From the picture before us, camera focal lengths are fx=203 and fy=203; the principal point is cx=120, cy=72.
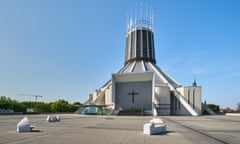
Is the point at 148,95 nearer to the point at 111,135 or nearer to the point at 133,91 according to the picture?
the point at 133,91

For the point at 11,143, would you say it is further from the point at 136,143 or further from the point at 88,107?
the point at 88,107

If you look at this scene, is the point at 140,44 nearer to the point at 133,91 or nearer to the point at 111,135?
the point at 133,91

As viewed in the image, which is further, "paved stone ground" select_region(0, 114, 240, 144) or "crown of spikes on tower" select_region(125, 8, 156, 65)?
"crown of spikes on tower" select_region(125, 8, 156, 65)

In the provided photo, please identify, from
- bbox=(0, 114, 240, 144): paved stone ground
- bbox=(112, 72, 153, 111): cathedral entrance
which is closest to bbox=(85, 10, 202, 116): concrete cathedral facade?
bbox=(112, 72, 153, 111): cathedral entrance

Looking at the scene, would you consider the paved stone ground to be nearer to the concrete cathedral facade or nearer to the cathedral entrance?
the concrete cathedral facade

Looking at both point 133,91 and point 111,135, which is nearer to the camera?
point 111,135

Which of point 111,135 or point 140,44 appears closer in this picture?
point 111,135

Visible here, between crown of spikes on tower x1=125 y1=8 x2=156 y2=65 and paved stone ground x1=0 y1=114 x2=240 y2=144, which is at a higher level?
crown of spikes on tower x1=125 y1=8 x2=156 y2=65

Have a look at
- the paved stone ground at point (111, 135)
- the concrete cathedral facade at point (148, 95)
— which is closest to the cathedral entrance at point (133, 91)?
the concrete cathedral facade at point (148, 95)

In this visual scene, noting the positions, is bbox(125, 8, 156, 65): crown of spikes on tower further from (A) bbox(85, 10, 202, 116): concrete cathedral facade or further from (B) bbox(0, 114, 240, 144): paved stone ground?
(B) bbox(0, 114, 240, 144): paved stone ground

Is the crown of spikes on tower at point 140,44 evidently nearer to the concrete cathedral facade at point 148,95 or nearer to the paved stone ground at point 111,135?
the concrete cathedral facade at point 148,95

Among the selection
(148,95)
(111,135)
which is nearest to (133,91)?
(148,95)

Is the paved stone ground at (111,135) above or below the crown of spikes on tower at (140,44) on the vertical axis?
below

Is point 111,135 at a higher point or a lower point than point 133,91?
lower
